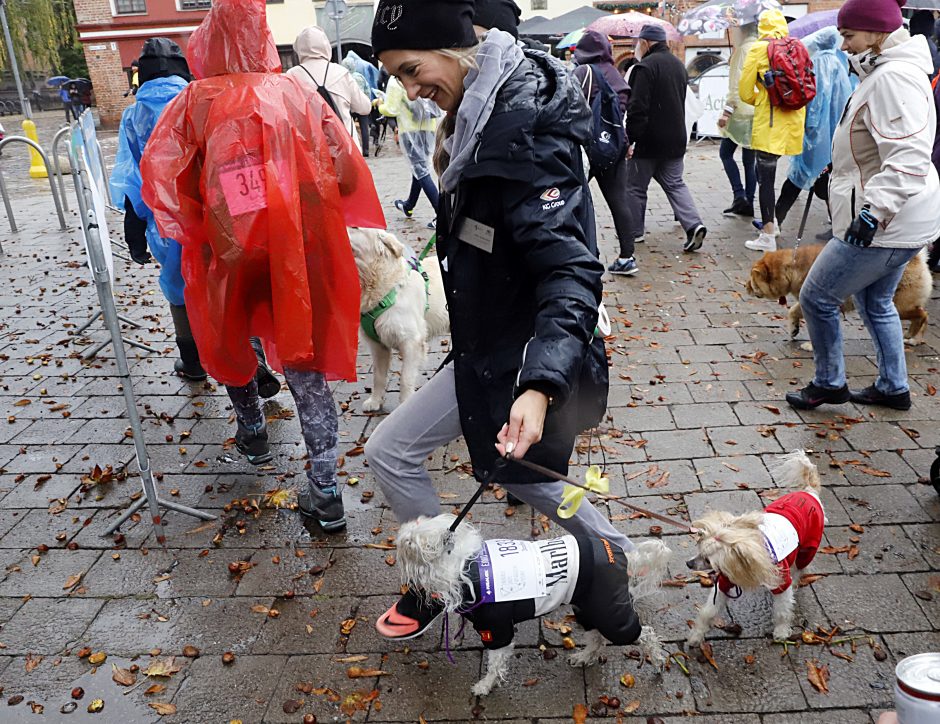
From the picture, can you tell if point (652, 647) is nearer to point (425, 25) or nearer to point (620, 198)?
point (425, 25)

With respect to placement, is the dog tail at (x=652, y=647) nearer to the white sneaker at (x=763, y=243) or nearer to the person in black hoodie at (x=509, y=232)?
the person in black hoodie at (x=509, y=232)

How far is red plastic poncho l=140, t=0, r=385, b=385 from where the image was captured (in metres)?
3.09

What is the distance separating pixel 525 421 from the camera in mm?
1892

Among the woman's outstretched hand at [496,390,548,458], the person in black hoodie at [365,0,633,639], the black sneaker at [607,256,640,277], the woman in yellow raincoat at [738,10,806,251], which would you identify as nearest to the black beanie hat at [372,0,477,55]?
the person in black hoodie at [365,0,633,639]

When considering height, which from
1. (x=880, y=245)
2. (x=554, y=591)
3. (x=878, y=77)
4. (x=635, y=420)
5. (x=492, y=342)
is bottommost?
(x=635, y=420)

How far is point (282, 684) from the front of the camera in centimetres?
277

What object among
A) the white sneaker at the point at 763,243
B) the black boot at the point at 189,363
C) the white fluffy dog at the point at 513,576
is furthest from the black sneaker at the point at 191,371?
the white sneaker at the point at 763,243

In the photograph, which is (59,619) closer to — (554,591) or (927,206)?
(554,591)

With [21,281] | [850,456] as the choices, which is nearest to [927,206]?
[850,456]

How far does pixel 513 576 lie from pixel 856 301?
3237 mm

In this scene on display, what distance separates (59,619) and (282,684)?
1156 millimetres

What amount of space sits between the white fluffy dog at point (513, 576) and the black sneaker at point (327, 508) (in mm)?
1201

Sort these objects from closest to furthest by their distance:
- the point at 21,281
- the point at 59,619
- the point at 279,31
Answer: the point at 59,619
the point at 21,281
the point at 279,31

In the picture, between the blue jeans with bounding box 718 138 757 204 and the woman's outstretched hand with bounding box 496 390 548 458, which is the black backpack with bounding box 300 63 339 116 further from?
the woman's outstretched hand with bounding box 496 390 548 458
